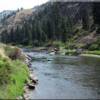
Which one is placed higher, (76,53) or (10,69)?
(10,69)

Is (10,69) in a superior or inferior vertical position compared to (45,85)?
superior

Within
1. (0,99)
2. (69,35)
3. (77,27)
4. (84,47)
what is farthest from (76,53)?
(0,99)

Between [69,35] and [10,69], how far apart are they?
448ft

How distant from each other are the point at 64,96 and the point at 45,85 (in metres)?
8.72

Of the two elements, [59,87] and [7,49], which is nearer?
[59,87]

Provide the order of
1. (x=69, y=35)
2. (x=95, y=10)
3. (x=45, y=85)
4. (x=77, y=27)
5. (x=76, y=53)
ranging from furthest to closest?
(x=77, y=27), (x=69, y=35), (x=95, y=10), (x=76, y=53), (x=45, y=85)

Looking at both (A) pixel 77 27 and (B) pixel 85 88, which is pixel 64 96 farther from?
(A) pixel 77 27

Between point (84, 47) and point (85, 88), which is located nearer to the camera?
point (85, 88)

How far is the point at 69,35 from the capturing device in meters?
175

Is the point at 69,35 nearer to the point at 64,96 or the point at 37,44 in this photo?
the point at 37,44

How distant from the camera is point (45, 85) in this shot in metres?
45.9

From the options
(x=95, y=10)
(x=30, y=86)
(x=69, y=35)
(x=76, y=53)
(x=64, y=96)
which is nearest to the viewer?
(x=64, y=96)

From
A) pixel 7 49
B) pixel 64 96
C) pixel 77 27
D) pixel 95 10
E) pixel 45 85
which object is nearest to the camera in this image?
pixel 64 96

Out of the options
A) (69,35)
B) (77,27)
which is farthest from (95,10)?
(77,27)
